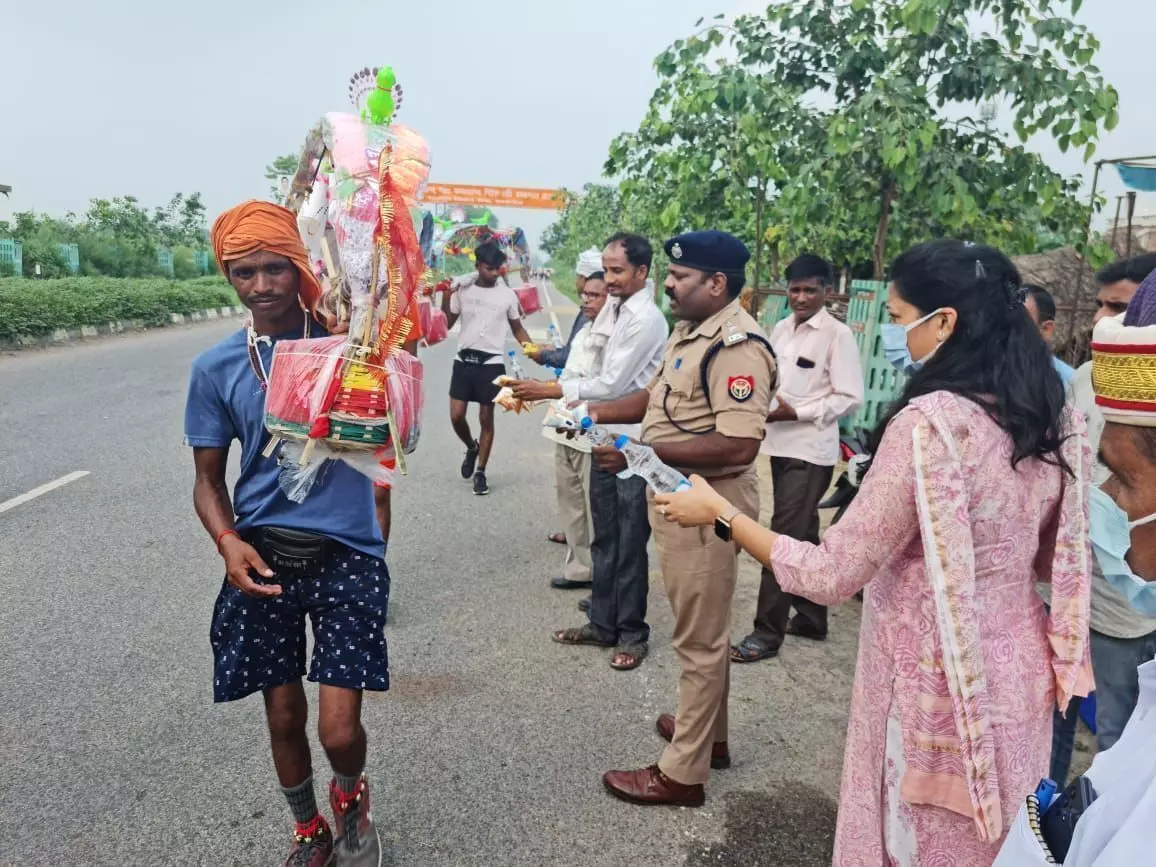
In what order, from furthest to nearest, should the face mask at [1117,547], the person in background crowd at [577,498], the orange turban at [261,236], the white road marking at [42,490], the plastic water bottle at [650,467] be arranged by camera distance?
the white road marking at [42,490] → the person in background crowd at [577,498] → the plastic water bottle at [650,467] → the orange turban at [261,236] → the face mask at [1117,547]

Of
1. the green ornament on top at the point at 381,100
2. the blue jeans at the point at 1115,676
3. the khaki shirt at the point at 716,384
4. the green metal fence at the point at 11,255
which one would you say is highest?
the green metal fence at the point at 11,255

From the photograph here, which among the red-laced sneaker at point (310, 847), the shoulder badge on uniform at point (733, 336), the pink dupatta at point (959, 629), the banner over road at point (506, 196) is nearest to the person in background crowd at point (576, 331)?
the shoulder badge on uniform at point (733, 336)

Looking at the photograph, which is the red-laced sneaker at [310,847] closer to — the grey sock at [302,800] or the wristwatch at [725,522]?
Result: the grey sock at [302,800]

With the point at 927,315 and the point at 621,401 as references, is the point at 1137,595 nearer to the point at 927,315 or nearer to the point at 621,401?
the point at 927,315

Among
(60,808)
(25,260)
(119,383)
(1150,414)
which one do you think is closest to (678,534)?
(1150,414)

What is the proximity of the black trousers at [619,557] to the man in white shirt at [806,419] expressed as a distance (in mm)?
533

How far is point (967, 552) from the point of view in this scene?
1452 millimetres

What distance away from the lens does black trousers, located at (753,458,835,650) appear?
147 inches

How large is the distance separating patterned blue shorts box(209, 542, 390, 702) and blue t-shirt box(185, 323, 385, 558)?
0.30 ft

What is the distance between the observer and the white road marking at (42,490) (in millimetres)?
5258

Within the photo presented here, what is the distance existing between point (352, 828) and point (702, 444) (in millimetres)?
1452

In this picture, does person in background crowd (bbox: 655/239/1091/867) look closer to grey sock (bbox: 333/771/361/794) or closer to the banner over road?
grey sock (bbox: 333/771/361/794)

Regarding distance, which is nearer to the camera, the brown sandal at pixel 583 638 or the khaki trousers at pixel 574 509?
the brown sandal at pixel 583 638

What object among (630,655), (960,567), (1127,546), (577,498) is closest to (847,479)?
(577,498)
